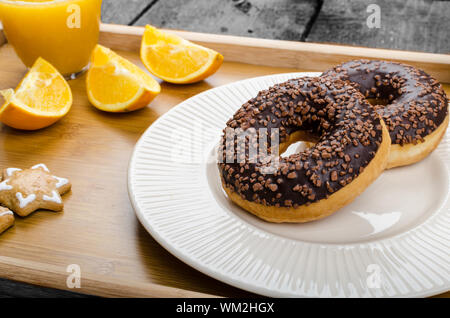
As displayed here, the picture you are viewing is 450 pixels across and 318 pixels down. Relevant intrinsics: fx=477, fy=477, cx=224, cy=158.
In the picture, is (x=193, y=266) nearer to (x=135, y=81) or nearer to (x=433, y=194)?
(x=433, y=194)

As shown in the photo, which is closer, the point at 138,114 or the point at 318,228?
the point at 318,228

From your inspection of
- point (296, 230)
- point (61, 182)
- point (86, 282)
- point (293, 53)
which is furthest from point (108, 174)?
point (293, 53)

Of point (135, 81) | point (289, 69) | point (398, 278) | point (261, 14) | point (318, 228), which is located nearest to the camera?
point (398, 278)

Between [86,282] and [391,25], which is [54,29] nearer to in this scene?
[86,282]

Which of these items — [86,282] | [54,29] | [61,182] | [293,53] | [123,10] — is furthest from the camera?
[123,10]

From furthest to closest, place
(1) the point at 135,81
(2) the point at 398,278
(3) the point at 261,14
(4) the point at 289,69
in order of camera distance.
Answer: (3) the point at 261,14, (4) the point at 289,69, (1) the point at 135,81, (2) the point at 398,278

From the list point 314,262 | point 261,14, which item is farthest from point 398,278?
point 261,14
